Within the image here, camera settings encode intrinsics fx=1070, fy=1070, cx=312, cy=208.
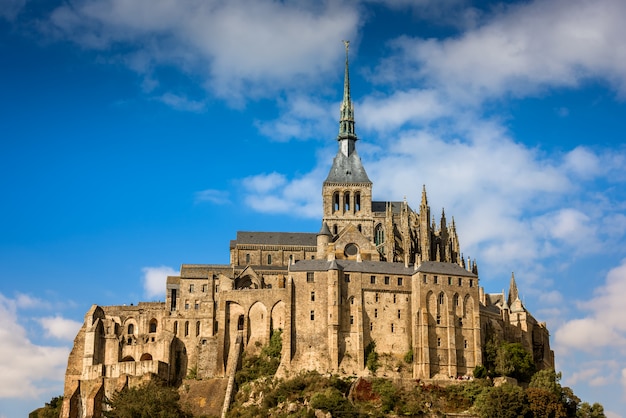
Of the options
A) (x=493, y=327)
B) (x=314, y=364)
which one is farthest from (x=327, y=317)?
(x=493, y=327)

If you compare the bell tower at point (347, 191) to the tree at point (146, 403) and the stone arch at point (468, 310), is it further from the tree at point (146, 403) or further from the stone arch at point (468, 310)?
the tree at point (146, 403)

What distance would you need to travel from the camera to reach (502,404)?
9000 centimetres

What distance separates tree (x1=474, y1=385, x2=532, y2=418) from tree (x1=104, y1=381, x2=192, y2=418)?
87.2 ft

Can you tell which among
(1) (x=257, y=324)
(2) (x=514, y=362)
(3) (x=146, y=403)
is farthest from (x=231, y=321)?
(2) (x=514, y=362)

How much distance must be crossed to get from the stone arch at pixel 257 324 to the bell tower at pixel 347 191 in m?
15.9

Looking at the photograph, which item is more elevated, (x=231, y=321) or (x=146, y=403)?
(x=231, y=321)

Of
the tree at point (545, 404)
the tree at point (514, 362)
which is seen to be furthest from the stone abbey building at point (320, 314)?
the tree at point (545, 404)

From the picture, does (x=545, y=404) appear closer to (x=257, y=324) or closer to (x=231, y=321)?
(x=257, y=324)

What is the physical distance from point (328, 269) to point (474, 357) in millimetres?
15717

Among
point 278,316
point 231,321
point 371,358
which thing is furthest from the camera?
point 231,321

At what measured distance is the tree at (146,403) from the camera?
94.1 meters

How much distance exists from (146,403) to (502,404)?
3115cm

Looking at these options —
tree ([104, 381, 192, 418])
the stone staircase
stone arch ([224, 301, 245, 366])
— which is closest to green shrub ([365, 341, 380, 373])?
the stone staircase

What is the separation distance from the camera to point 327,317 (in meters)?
98.8
